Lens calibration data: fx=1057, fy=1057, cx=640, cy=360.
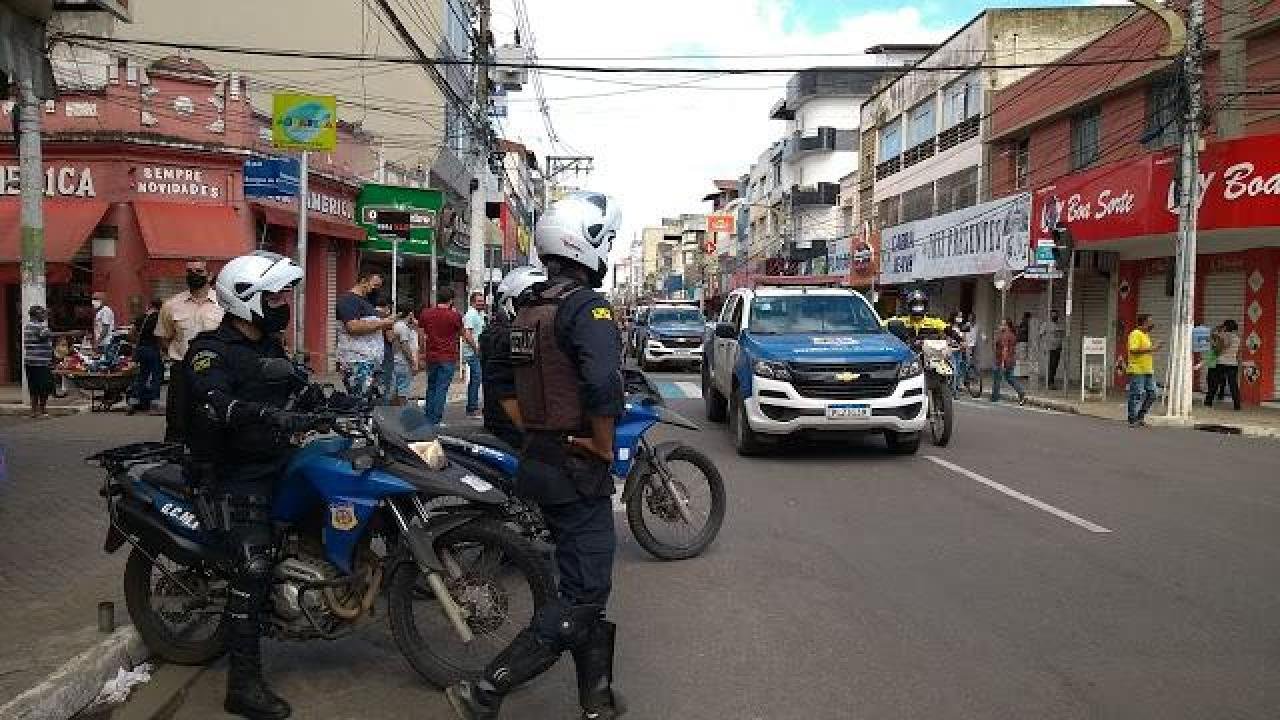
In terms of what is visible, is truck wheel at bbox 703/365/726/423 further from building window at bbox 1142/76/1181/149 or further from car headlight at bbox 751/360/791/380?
building window at bbox 1142/76/1181/149

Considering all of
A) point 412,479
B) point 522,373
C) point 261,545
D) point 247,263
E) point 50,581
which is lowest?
point 50,581

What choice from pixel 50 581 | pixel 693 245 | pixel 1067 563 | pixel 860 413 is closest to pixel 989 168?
pixel 860 413

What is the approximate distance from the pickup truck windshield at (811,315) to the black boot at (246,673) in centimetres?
848

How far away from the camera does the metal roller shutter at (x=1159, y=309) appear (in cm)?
2306

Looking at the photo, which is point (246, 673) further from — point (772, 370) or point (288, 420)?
point (772, 370)

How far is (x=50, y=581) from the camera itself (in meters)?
5.98

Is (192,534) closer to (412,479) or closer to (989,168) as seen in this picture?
(412,479)

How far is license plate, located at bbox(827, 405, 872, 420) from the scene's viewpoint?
1066 centimetres

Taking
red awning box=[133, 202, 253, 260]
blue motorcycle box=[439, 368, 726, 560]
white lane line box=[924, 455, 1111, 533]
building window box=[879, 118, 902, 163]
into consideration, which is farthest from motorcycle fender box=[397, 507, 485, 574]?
building window box=[879, 118, 902, 163]

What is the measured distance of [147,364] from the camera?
48.6 feet

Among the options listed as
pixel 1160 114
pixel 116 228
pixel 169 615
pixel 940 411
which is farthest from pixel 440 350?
pixel 1160 114

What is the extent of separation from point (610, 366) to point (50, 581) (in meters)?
4.05

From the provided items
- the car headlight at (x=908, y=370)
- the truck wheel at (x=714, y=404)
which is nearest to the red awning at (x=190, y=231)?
the truck wheel at (x=714, y=404)

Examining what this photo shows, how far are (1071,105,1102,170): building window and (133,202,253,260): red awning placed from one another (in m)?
19.6
